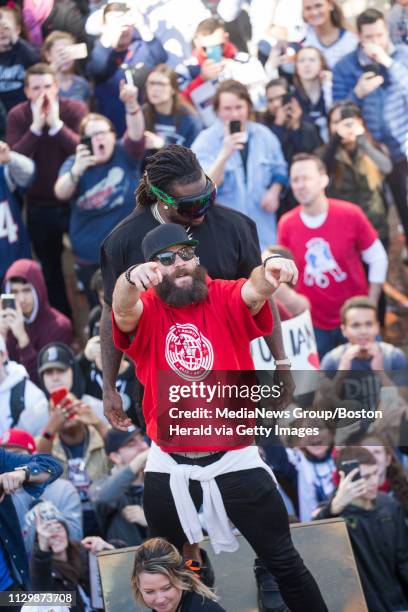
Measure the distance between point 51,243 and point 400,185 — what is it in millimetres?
2645

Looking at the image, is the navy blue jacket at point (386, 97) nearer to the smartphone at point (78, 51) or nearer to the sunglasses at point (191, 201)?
the smartphone at point (78, 51)

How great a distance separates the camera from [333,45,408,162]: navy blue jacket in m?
8.94

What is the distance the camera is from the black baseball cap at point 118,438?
6.82 m

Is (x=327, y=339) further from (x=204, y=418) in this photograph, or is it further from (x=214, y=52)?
(x=204, y=418)

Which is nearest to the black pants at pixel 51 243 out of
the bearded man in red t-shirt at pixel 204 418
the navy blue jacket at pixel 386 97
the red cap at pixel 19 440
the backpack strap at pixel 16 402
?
the backpack strap at pixel 16 402

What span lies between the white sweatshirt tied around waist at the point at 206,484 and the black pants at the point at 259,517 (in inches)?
0.9

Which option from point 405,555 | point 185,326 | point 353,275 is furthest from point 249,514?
point 353,275

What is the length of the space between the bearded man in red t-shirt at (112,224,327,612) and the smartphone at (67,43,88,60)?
4.46 m

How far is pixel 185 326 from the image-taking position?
496 cm

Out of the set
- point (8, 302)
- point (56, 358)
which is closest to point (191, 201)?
point (56, 358)

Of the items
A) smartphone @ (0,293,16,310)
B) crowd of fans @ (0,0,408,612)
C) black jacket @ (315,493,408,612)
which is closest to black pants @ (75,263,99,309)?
crowd of fans @ (0,0,408,612)

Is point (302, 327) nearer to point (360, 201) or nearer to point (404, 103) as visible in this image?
point (360, 201)

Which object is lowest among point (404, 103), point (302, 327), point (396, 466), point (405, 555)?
point (405, 555)

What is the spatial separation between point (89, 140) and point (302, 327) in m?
2.19
